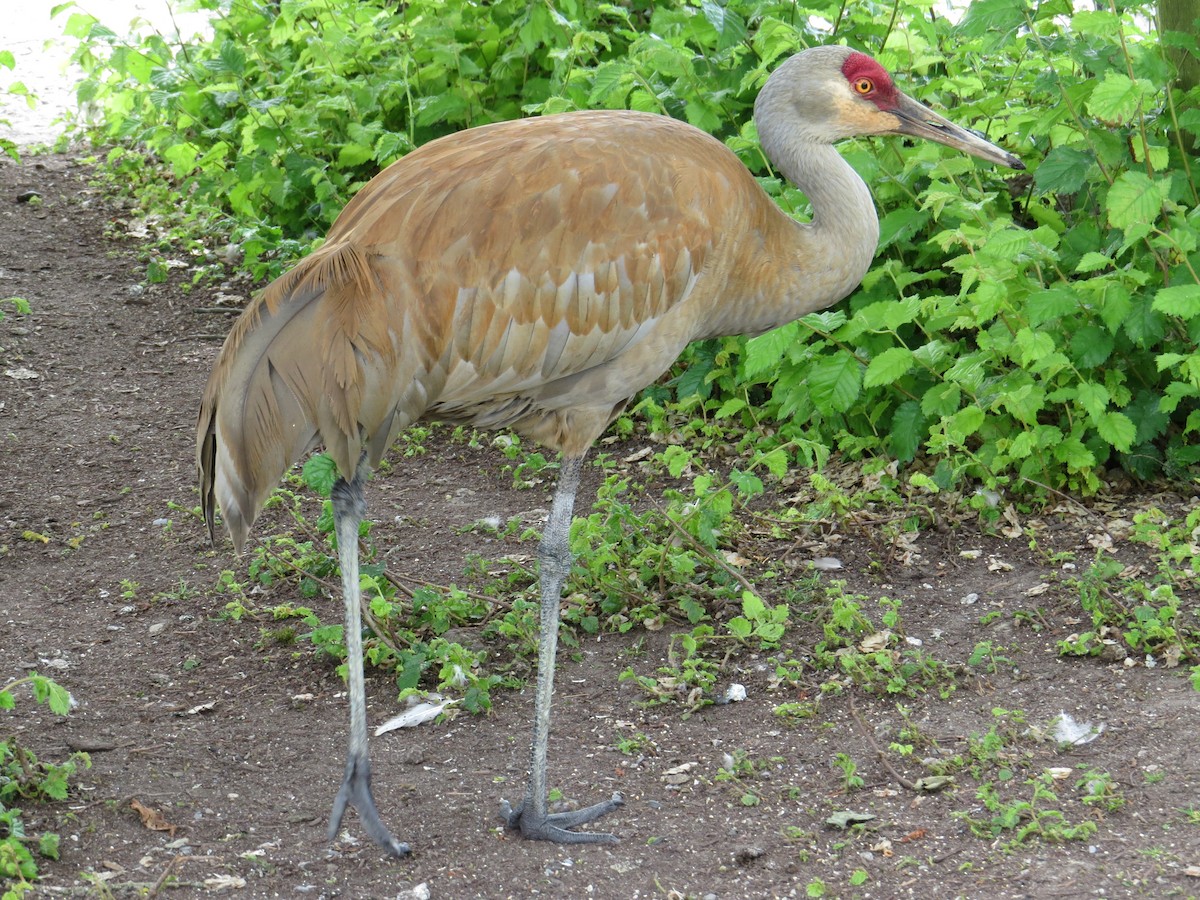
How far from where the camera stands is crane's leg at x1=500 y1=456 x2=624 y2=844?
12.6 feet

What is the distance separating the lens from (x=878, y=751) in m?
4.07

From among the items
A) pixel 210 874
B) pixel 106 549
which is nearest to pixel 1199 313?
pixel 210 874

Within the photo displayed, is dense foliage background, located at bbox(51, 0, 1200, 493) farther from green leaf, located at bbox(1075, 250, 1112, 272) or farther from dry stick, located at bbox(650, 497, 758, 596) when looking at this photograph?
dry stick, located at bbox(650, 497, 758, 596)

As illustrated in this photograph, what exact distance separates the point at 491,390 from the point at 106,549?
2427 millimetres

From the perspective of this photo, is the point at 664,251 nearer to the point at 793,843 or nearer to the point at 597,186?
the point at 597,186

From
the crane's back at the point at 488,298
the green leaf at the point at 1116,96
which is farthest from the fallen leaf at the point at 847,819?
the green leaf at the point at 1116,96

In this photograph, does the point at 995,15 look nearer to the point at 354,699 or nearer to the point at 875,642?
the point at 875,642

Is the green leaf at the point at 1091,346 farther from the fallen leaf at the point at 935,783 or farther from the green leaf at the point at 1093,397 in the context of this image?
the fallen leaf at the point at 935,783

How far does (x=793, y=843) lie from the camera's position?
3729mm

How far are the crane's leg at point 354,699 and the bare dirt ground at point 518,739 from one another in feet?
0.33

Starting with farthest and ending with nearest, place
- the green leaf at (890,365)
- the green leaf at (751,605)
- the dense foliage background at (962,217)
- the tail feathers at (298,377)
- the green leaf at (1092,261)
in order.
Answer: the green leaf at (890,365) < the dense foliage background at (962,217) < the green leaf at (1092,261) < the green leaf at (751,605) < the tail feathers at (298,377)

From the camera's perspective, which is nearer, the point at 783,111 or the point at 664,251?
the point at 664,251

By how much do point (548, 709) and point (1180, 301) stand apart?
262cm

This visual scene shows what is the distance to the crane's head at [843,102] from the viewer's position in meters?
4.41
